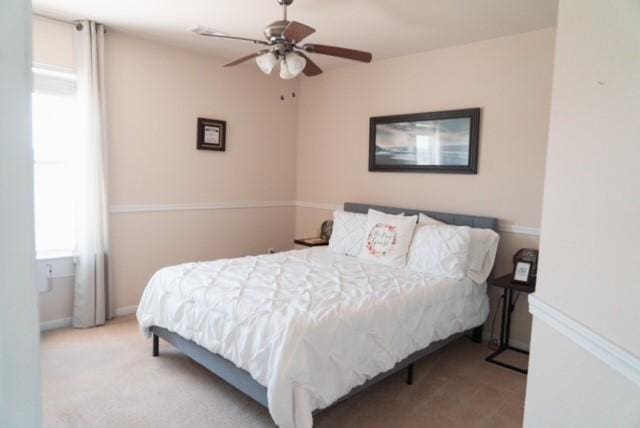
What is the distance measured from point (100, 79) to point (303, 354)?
3.09 metres

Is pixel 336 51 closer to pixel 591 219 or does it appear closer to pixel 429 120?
pixel 429 120

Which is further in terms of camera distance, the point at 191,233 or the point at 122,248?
the point at 191,233

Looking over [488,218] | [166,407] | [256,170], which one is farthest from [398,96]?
[166,407]

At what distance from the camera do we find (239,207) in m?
4.86

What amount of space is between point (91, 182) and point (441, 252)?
3053 millimetres

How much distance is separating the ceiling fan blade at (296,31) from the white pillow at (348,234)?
1917 mm

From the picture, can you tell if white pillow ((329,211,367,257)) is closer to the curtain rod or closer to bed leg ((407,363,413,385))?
bed leg ((407,363,413,385))

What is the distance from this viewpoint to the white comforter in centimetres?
205

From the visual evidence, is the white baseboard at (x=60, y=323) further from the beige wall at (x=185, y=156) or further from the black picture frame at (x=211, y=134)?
the black picture frame at (x=211, y=134)

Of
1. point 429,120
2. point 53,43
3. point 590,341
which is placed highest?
point 53,43

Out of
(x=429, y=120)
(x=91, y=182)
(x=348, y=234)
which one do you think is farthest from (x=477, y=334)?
(x=91, y=182)

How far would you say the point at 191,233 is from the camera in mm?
4430

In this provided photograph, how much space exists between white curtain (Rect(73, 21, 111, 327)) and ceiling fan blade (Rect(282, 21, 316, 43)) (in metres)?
2.05

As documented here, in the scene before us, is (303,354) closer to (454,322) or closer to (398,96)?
(454,322)
